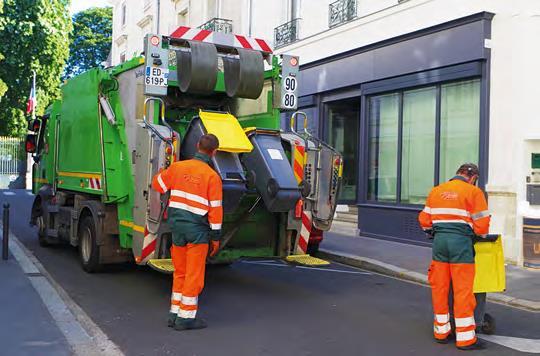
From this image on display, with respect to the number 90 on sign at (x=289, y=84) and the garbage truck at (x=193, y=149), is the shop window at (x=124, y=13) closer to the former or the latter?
the garbage truck at (x=193, y=149)

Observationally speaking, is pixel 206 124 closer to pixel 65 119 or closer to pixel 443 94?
pixel 65 119

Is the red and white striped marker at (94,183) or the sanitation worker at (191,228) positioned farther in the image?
the red and white striped marker at (94,183)

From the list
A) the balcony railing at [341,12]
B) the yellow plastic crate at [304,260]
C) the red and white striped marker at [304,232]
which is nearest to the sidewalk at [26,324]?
the yellow plastic crate at [304,260]

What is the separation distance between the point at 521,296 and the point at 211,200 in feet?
13.9

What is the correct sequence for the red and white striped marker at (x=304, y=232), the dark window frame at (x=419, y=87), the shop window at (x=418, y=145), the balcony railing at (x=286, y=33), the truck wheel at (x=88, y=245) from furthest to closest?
the balcony railing at (x=286, y=33)
the shop window at (x=418, y=145)
the dark window frame at (x=419, y=87)
the truck wheel at (x=88, y=245)
the red and white striped marker at (x=304, y=232)

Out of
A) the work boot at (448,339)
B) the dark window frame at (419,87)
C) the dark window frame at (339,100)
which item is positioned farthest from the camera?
the dark window frame at (339,100)

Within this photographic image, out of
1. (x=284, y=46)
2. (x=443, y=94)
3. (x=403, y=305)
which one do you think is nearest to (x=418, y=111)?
Answer: (x=443, y=94)

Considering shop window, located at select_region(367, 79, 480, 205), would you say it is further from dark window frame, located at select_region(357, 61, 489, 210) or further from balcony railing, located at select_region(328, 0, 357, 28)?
balcony railing, located at select_region(328, 0, 357, 28)

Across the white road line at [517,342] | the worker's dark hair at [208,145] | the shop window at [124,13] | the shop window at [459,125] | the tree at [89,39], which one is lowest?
the white road line at [517,342]

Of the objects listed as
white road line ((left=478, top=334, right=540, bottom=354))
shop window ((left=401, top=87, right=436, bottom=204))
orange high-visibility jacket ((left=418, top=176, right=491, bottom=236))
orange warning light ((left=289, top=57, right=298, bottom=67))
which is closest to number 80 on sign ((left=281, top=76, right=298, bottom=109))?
orange warning light ((left=289, top=57, right=298, bottom=67))

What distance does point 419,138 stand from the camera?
1205 centimetres

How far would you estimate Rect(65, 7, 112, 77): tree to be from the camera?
4809 cm

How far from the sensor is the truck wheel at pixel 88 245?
799cm

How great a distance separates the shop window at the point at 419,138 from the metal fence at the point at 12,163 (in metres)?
25.4
